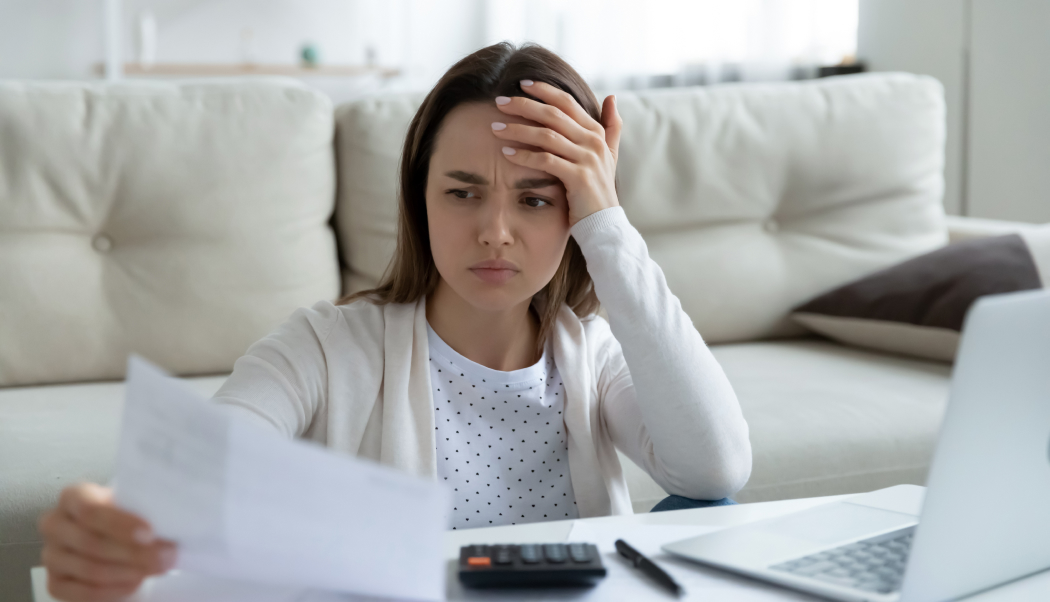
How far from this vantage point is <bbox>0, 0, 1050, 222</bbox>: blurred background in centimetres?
279

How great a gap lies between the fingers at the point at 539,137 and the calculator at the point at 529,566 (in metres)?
0.44

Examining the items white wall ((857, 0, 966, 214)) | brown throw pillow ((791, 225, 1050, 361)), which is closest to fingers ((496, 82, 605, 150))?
brown throw pillow ((791, 225, 1050, 361))

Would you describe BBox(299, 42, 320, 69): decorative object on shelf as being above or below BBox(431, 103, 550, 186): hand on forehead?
above

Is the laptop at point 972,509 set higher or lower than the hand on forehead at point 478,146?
lower

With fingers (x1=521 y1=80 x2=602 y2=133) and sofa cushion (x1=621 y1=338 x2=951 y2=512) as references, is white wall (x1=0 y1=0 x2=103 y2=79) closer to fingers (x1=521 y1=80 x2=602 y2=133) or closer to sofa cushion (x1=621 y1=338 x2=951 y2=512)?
sofa cushion (x1=621 y1=338 x2=951 y2=512)

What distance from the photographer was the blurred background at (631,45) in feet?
9.16

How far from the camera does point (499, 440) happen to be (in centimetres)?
102

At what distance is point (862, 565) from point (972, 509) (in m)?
0.10

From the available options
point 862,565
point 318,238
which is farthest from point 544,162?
point 318,238

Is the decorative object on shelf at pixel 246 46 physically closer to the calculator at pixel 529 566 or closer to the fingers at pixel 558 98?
the fingers at pixel 558 98

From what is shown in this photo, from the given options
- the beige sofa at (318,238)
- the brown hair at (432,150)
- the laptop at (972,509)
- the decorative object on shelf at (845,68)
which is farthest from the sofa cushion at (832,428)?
the decorative object on shelf at (845,68)

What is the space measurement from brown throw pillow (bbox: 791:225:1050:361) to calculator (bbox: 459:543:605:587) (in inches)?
51.5

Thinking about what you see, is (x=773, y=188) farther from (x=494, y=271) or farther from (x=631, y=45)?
(x=631, y=45)

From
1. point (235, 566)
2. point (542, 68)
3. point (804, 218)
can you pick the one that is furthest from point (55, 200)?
point (804, 218)
